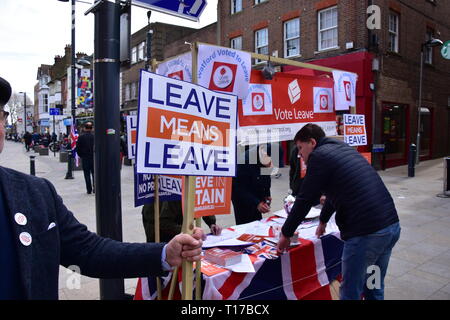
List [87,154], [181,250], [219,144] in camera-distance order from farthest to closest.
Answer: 1. [87,154]
2. [219,144]
3. [181,250]

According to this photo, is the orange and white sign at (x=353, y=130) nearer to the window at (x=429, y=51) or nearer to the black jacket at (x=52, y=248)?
the black jacket at (x=52, y=248)

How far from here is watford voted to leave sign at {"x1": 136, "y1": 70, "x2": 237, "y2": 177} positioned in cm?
204

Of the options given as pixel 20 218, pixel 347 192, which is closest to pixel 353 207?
pixel 347 192

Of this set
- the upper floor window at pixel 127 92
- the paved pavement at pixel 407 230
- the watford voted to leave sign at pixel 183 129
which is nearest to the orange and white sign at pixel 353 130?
the paved pavement at pixel 407 230

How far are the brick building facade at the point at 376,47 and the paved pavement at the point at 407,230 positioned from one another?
330 centimetres

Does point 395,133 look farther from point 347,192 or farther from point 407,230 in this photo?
point 347,192

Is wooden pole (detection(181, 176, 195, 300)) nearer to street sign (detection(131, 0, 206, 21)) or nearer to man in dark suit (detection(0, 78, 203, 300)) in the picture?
man in dark suit (detection(0, 78, 203, 300))

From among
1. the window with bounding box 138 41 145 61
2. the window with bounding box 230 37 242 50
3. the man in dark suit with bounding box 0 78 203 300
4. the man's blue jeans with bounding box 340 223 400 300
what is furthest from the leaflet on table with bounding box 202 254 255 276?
the window with bounding box 138 41 145 61

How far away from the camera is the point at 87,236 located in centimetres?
167

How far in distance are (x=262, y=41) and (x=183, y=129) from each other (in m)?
17.0

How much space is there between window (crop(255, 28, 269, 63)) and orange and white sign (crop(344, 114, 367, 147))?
13071 millimetres

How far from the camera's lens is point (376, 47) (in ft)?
46.7

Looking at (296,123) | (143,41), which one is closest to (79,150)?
(296,123)
